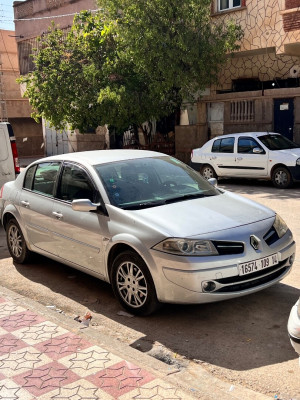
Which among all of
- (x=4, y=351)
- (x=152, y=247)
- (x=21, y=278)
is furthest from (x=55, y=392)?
(x=21, y=278)

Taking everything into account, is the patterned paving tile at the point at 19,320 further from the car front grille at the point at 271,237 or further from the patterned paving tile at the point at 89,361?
the car front grille at the point at 271,237

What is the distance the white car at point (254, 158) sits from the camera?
13.1m

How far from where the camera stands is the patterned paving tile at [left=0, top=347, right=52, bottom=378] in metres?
3.78

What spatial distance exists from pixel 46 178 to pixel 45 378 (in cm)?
310

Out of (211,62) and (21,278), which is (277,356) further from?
(211,62)

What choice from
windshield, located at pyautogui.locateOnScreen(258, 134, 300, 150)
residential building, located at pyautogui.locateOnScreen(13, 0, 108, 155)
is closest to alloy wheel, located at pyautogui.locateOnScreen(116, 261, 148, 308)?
windshield, located at pyautogui.locateOnScreen(258, 134, 300, 150)

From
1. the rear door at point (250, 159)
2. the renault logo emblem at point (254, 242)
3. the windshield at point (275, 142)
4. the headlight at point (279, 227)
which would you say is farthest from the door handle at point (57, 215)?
the windshield at point (275, 142)

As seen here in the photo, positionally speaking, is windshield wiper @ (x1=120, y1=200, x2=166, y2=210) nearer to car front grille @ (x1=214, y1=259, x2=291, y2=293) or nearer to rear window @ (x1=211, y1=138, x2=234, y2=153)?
car front grille @ (x1=214, y1=259, x2=291, y2=293)

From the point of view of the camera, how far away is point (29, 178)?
6.64 m

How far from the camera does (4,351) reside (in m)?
4.11

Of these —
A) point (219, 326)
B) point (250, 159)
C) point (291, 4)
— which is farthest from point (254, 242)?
point (291, 4)

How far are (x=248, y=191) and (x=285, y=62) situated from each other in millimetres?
6400

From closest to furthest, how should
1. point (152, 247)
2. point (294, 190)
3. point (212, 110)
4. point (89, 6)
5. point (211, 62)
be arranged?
1. point (152, 247)
2. point (294, 190)
3. point (211, 62)
4. point (212, 110)
5. point (89, 6)

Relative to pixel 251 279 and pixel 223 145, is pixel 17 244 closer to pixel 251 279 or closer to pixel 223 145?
pixel 251 279
